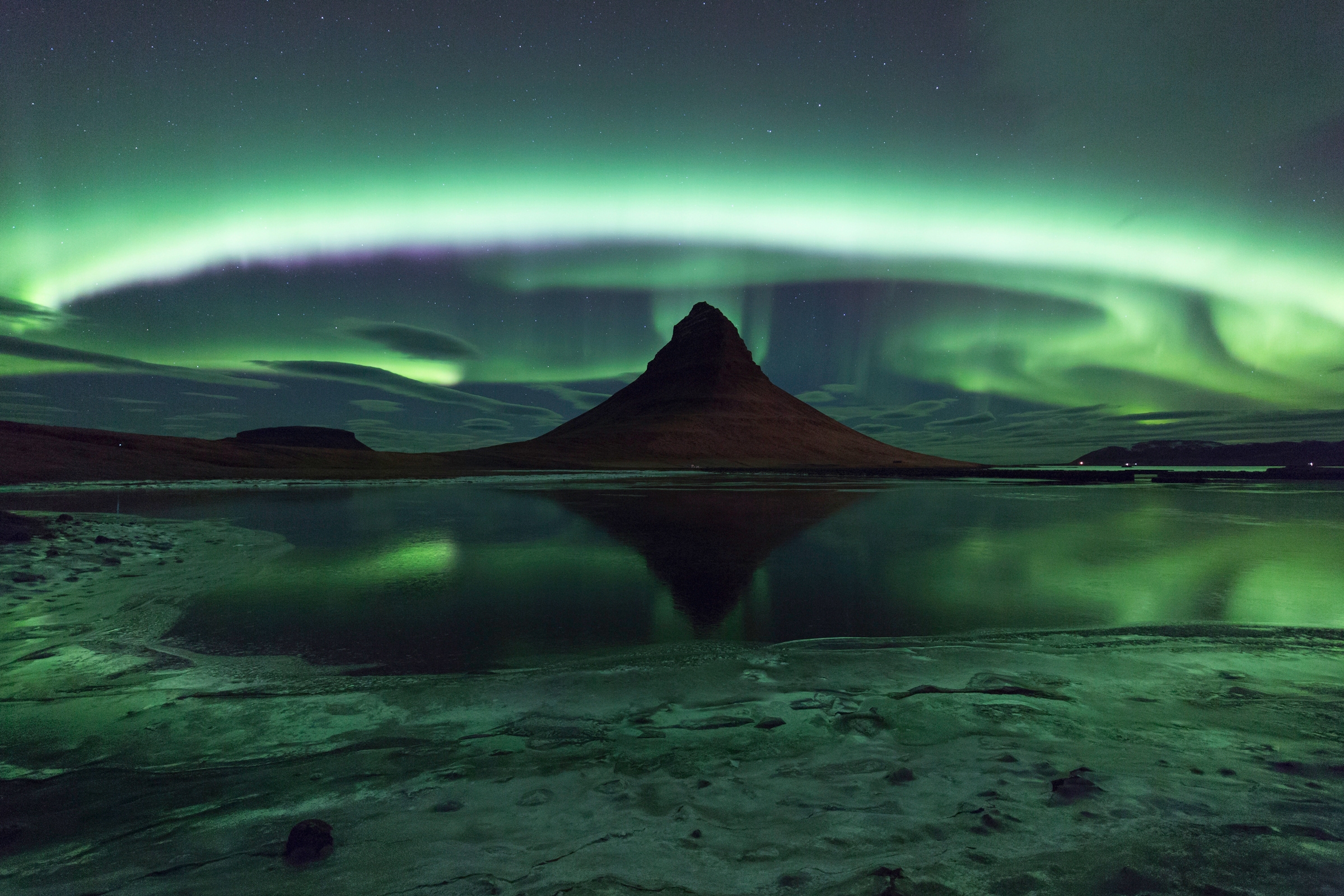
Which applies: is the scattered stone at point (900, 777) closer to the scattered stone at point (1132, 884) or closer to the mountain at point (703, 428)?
the scattered stone at point (1132, 884)

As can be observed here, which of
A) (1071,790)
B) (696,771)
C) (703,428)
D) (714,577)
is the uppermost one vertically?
(703,428)

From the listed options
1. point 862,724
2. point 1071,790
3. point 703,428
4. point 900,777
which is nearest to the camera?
point 1071,790

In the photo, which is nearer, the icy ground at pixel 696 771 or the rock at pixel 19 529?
the icy ground at pixel 696 771

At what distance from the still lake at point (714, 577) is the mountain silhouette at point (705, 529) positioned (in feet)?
0.33

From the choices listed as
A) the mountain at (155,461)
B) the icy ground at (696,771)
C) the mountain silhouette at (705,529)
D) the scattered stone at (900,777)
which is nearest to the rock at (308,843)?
the icy ground at (696,771)

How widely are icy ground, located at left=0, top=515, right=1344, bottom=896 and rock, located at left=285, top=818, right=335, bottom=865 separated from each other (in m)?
0.07

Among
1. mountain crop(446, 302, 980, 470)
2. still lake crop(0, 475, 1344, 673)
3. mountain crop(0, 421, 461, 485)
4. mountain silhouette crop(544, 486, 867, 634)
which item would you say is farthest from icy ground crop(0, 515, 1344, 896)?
mountain crop(446, 302, 980, 470)

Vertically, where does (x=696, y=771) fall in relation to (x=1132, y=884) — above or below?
below

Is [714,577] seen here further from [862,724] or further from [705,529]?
[705,529]

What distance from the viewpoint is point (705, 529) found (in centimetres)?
1806

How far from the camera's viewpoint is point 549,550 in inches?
541

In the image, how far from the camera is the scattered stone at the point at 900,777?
391cm

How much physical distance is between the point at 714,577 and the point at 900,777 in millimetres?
6928

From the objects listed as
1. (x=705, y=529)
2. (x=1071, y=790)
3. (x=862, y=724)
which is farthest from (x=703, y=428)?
(x=1071, y=790)
